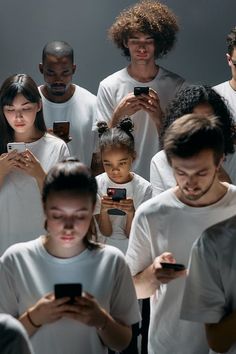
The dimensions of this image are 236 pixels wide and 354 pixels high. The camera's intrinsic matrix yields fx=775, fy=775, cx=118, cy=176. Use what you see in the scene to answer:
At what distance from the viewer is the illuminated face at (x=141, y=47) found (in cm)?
317

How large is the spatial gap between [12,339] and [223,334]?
56 centimetres

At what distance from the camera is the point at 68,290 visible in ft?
5.39

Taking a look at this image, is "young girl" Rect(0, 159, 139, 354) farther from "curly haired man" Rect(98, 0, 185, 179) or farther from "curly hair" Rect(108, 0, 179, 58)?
"curly hair" Rect(108, 0, 179, 58)

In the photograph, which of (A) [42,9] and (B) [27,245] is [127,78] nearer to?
(A) [42,9]

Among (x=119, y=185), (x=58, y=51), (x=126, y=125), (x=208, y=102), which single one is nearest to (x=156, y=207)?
(x=208, y=102)

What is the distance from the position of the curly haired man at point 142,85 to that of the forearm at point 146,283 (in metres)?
1.16

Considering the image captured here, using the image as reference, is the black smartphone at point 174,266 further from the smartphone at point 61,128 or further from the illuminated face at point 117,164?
the smartphone at point 61,128

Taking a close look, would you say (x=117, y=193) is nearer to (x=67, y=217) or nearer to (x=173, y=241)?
(x=173, y=241)

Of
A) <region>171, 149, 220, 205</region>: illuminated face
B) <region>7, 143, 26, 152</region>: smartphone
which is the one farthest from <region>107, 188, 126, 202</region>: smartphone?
<region>171, 149, 220, 205</region>: illuminated face

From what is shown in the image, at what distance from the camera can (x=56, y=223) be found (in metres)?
1.74

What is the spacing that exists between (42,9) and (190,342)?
2.49 meters

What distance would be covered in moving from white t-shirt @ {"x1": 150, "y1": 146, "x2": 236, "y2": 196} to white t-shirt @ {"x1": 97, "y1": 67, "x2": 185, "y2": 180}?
1.86ft

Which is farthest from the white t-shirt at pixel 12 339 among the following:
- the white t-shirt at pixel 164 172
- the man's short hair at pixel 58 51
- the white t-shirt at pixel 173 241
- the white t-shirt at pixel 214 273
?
the man's short hair at pixel 58 51

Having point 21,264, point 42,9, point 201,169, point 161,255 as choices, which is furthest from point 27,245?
point 42,9
